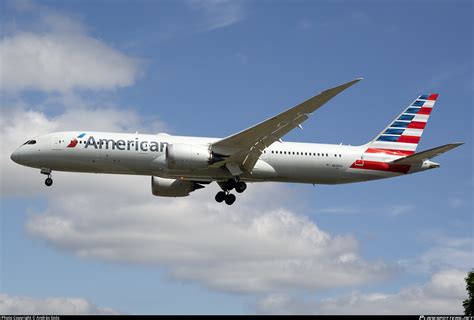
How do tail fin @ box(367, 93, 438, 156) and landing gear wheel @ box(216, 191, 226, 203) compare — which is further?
tail fin @ box(367, 93, 438, 156)

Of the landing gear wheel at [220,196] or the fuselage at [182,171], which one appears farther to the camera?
the landing gear wheel at [220,196]

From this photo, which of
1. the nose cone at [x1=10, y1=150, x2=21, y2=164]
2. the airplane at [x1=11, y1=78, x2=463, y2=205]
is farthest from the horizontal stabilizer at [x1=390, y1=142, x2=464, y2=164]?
the nose cone at [x1=10, y1=150, x2=21, y2=164]

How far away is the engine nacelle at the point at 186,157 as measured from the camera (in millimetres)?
47062

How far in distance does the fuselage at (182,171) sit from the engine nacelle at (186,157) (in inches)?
23.0

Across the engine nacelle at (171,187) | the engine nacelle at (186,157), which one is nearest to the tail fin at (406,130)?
the engine nacelle at (186,157)

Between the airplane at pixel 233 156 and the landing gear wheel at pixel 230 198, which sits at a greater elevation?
the airplane at pixel 233 156

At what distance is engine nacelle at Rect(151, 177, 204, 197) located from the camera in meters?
54.4

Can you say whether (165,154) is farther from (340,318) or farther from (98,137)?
(340,318)

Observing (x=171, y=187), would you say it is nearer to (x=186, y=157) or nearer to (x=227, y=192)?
(x=227, y=192)

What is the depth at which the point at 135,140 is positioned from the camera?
47750mm

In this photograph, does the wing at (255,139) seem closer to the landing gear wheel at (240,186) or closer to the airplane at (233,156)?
the airplane at (233,156)

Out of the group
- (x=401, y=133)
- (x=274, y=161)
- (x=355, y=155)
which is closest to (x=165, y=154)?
(x=274, y=161)

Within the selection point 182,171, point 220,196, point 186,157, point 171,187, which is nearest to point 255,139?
point 186,157

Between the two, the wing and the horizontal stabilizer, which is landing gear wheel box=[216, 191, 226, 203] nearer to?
the wing
